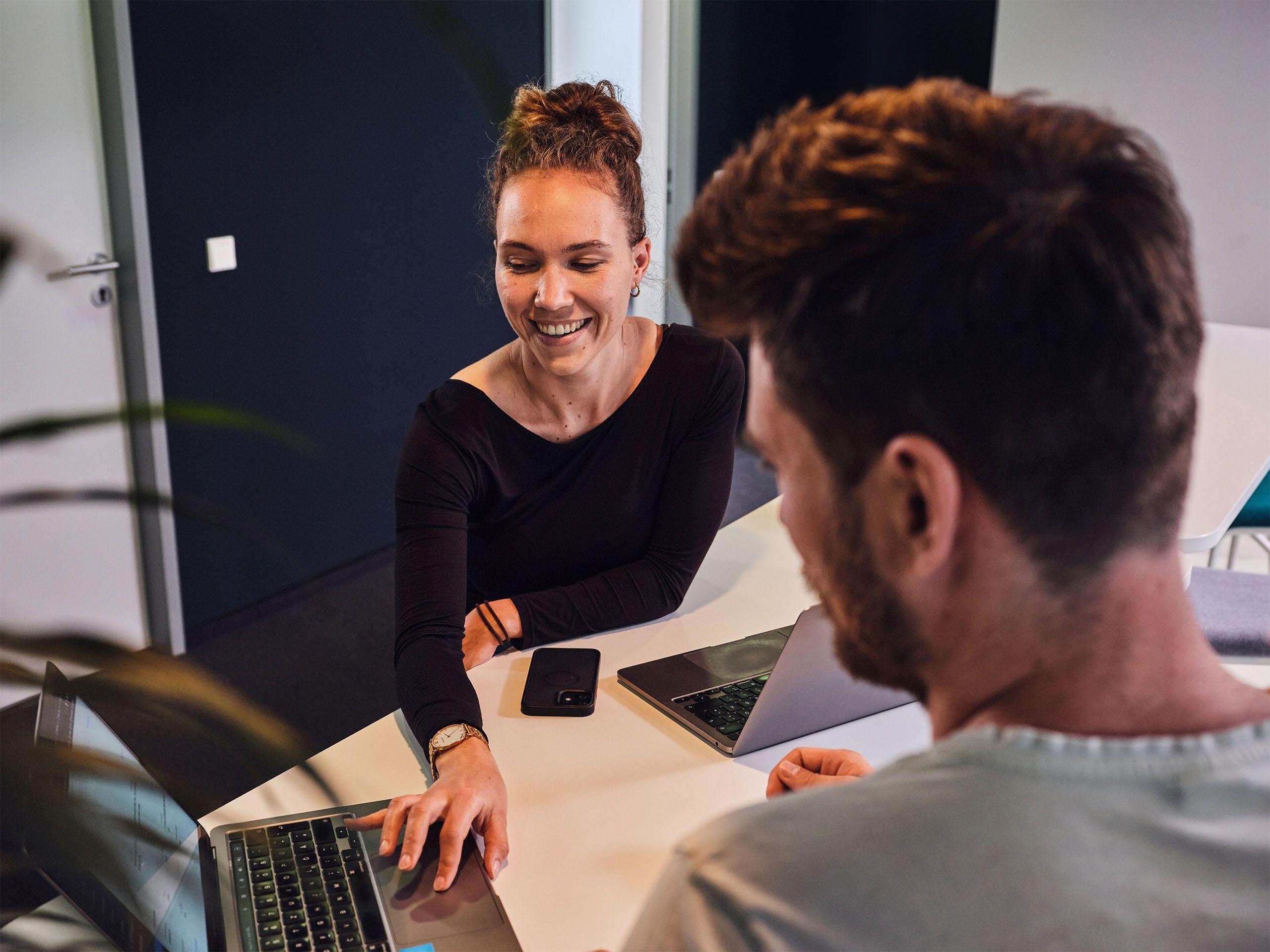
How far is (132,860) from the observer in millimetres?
707

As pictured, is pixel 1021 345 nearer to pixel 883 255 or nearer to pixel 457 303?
pixel 883 255

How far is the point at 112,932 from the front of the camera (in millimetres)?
675

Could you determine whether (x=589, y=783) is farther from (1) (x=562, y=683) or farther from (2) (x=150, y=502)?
(2) (x=150, y=502)

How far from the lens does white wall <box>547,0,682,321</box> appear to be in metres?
4.05

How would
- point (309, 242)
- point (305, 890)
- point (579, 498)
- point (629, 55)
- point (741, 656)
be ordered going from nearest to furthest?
point (305, 890), point (741, 656), point (579, 498), point (309, 242), point (629, 55)

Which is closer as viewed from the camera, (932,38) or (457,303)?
(457,303)

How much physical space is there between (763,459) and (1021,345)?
215mm

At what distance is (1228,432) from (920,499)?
6.00 ft

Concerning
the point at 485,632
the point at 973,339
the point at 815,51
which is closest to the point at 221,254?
A: the point at 485,632

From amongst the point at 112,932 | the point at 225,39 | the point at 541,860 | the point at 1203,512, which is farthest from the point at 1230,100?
the point at 112,932

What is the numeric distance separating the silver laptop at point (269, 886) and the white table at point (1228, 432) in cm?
95

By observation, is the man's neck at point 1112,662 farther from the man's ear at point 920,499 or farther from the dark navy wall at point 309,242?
the dark navy wall at point 309,242

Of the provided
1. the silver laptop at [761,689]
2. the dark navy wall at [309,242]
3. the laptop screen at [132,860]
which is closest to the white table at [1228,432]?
the silver laptop at [761,689]

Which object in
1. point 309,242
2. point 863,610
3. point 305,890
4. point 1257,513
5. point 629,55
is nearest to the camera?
point 863,610
